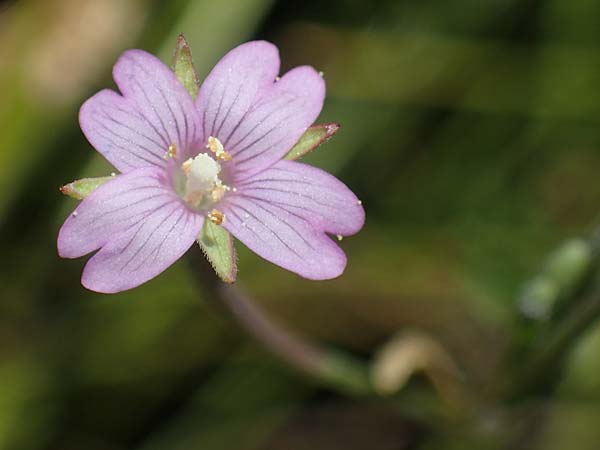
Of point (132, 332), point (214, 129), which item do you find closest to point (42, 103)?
point (132, 332)

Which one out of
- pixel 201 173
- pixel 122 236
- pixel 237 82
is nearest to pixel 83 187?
pixel 122 236

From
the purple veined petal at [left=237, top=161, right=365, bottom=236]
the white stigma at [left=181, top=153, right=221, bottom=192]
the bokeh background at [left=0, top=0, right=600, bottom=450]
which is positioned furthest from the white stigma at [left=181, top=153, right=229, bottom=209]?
the bokeh background at [left=0, top=0, right=600, bottom=450]

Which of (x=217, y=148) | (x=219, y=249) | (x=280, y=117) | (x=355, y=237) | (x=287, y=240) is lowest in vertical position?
(x=219, y=249)

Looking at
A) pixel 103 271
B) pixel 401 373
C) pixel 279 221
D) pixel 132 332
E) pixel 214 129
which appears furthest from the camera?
pixel 132 332

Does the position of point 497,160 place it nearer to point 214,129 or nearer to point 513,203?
point 513,203

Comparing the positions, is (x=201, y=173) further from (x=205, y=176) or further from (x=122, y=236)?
(x=122, y=236)

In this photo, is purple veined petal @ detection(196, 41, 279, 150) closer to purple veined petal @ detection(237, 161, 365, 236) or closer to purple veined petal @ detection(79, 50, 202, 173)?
purple veined petal @ detection(79, 50, 202, 173)
